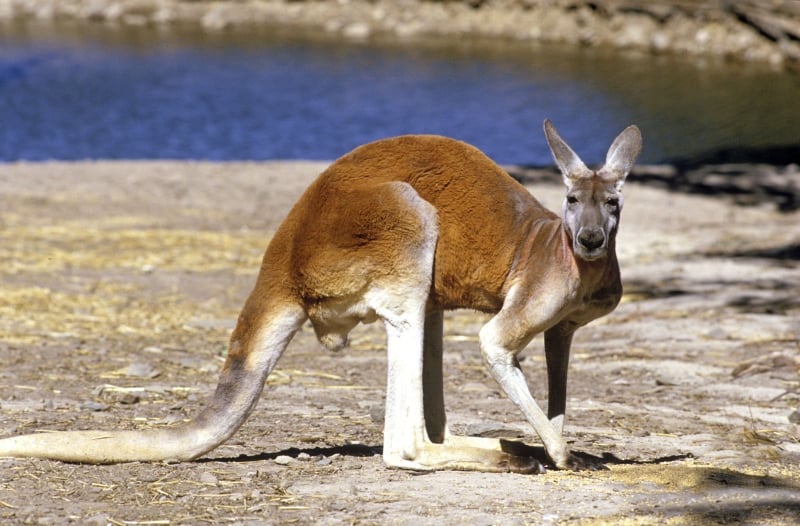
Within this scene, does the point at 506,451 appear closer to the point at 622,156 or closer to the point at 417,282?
the point at 417,282

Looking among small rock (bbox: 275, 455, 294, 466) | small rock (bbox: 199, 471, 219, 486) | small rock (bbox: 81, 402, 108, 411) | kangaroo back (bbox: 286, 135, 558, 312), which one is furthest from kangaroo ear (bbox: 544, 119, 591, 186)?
small rock (bbox: 81, 402, 108, 411)

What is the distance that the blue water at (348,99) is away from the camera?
658 inches

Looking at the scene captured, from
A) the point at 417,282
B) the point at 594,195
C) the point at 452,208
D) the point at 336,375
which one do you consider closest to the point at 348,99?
the point at 336,375

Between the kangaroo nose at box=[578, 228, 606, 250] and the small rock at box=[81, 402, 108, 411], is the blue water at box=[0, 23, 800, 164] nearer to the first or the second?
the small rock at box=[81, 402, 108, 411]

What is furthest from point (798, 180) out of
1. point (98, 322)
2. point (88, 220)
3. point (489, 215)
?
point (489, 215)

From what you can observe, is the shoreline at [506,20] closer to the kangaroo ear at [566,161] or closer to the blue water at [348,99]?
the blue water at [348,99]

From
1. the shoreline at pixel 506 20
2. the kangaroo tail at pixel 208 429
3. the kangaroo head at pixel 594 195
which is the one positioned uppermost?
the shoreline at pixel 506 20

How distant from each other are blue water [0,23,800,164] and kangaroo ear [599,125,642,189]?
1145 cm

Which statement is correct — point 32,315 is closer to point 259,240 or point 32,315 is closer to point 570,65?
point 259,240

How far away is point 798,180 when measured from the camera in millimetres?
12562

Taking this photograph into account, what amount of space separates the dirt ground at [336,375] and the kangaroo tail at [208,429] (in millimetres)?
58

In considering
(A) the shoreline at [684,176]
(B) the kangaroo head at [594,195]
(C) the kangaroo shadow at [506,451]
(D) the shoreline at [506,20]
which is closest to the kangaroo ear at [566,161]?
(B) the kangaroo head at [594,195]

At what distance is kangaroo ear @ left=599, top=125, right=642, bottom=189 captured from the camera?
4.25 meters

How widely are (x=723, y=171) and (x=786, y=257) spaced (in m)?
3.59
